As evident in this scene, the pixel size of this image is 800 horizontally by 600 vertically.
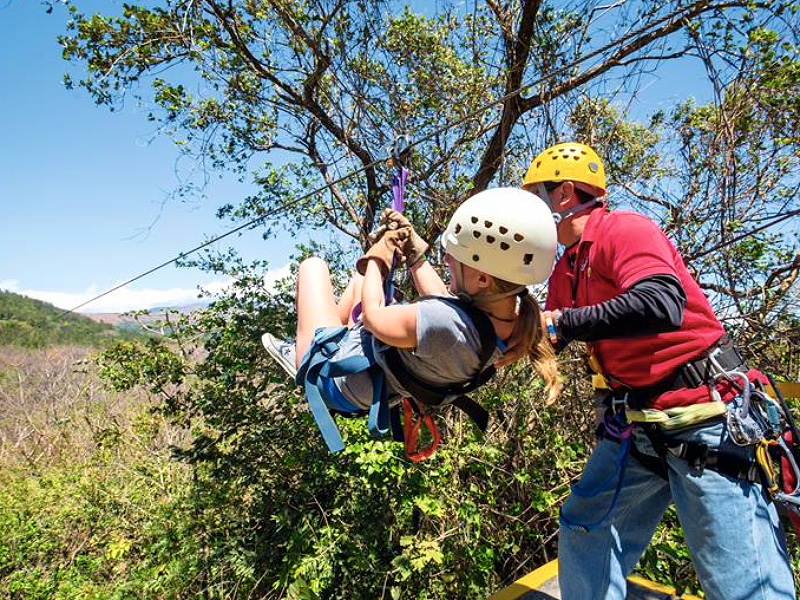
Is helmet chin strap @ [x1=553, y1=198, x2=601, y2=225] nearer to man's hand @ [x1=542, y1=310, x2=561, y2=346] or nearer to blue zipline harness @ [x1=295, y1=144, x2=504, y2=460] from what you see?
man's hand @ [x1=542, y1=310, x2=561, y2=346]

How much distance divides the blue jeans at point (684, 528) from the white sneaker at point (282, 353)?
4.47ft

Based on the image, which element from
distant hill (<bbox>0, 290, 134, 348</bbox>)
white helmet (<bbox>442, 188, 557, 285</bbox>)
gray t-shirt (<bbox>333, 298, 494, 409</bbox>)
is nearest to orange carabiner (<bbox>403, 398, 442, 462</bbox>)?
gray t-shirt (<bbox>333, 298, 494, 409</bbox>)

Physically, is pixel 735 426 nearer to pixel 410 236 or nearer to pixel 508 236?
pixel 508 236

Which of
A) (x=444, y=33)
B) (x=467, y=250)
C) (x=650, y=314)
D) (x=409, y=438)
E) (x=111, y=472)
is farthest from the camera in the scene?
(x=111, y=472)

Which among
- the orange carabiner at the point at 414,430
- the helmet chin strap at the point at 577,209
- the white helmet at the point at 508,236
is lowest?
the orange carabiner at the point at 414,430

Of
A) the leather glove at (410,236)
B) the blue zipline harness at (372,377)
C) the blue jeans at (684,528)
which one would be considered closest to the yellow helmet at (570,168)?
the leather glove at (410,236)

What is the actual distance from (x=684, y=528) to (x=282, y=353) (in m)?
1.82

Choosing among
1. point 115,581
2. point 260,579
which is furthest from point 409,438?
point 115,581

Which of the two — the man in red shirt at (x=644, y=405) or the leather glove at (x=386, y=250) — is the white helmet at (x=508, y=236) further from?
the leather glove at (x=386, y=250)

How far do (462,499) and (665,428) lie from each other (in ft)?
7.22

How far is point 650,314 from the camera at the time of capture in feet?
4.88

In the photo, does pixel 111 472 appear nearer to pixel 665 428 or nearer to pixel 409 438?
pixel 409 438

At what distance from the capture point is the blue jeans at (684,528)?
5.31 ft

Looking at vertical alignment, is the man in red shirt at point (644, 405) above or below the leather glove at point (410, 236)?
below
